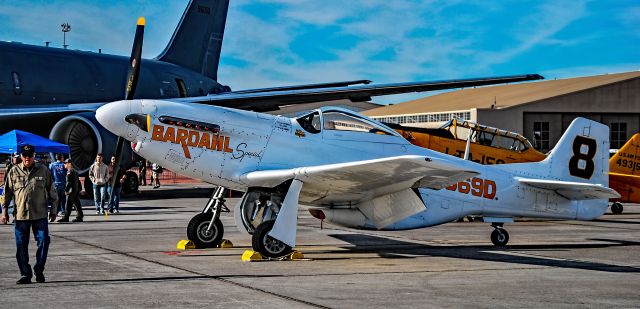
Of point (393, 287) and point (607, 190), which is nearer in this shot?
point (393, 287)

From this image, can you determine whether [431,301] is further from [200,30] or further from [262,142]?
[200,30]

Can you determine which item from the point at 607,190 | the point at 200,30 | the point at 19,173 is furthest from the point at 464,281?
the point at 200,30

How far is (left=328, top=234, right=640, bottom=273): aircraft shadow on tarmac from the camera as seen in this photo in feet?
39.3

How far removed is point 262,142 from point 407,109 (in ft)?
164

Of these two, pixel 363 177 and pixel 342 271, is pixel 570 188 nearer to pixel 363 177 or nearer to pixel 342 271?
pixel 363 177

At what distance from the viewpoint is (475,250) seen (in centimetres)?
1402

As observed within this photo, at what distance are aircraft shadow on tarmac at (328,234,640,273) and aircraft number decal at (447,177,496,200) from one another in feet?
2.96

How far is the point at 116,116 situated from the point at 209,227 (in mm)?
2429

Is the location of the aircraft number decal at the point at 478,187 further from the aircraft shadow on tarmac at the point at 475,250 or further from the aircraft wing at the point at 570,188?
the aircraft shadow on tarmac at the point at 475,250

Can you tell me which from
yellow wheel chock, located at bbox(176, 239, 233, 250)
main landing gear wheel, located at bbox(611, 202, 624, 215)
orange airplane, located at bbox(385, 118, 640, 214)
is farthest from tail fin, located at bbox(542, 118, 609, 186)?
main landing gear wheel, located at bbox(611, 202, 624, 215)

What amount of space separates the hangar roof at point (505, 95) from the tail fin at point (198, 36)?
2001 cm

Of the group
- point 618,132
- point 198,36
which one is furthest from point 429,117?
point 198,36

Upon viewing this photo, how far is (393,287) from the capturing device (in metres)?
9.55

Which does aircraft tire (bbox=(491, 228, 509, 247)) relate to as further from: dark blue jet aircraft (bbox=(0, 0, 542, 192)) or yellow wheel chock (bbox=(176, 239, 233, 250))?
dark blue jet aircraft (bbox=(0, 0, 542, 192))
